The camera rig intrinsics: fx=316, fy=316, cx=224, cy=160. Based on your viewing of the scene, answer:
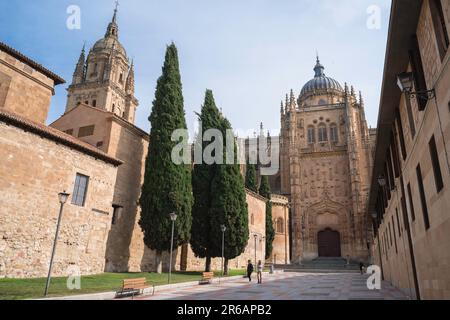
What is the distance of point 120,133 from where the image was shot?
807 inches

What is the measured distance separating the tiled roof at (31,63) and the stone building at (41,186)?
0.05m

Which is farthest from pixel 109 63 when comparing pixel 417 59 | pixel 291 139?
pixel 417 59

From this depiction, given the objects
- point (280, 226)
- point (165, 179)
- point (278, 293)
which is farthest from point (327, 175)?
point (278, 293)

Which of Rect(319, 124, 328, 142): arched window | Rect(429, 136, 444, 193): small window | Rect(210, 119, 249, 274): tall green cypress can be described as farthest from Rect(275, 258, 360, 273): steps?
Rect(429, 136, 444, 193): small window

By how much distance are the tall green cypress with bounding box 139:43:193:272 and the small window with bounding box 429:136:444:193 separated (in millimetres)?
14860

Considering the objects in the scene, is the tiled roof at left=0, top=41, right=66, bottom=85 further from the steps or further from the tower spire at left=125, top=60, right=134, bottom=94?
the tower spire at left=125, top=60, right=134, bottom=94

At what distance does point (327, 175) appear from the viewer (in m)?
45.5

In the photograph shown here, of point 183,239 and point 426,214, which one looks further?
point 183,239

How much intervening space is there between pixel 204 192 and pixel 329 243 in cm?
2641

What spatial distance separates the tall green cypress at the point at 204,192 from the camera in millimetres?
22375

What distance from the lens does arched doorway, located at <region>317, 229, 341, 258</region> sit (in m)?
42.5
